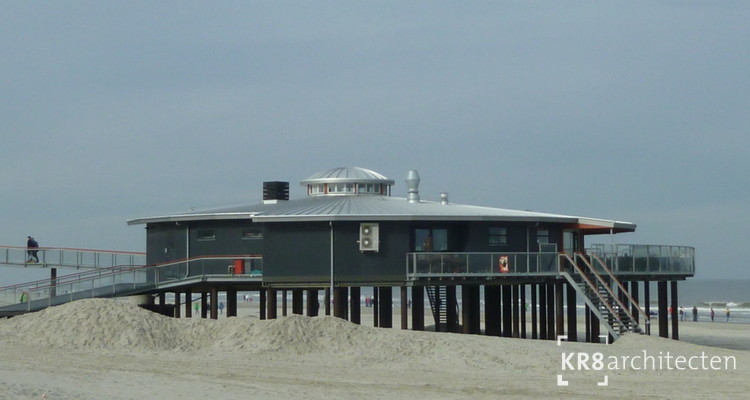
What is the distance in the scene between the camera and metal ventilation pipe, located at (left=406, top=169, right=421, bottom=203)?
49625 mm

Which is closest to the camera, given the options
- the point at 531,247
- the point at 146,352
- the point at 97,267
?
the point at 146,352

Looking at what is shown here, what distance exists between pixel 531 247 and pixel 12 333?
20333 millimetres

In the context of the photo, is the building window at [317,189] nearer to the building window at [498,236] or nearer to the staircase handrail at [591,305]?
the building window at [498,236]

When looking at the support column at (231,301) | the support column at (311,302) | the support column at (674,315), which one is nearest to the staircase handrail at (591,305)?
the support column at (674,315)

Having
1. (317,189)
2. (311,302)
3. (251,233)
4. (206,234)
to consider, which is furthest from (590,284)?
(311,302)

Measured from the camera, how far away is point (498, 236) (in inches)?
1775

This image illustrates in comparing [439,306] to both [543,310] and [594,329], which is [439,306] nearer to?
[543,310]

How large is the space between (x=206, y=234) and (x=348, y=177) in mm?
7876

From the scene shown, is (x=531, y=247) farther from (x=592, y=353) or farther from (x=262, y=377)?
(x=262, y=377)

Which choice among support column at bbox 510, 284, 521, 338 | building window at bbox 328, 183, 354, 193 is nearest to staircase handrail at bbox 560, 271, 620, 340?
building window at bbox 328, 183, 354, 193

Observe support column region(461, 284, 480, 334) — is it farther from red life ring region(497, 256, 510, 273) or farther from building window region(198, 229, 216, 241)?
building window region(198, 229, 216, 241)

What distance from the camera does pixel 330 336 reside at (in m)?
35.8

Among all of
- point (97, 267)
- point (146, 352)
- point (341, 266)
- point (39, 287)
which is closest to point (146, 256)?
point (97, 267)

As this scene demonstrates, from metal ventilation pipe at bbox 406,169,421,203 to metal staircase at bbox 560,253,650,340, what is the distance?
7705 millimetres
